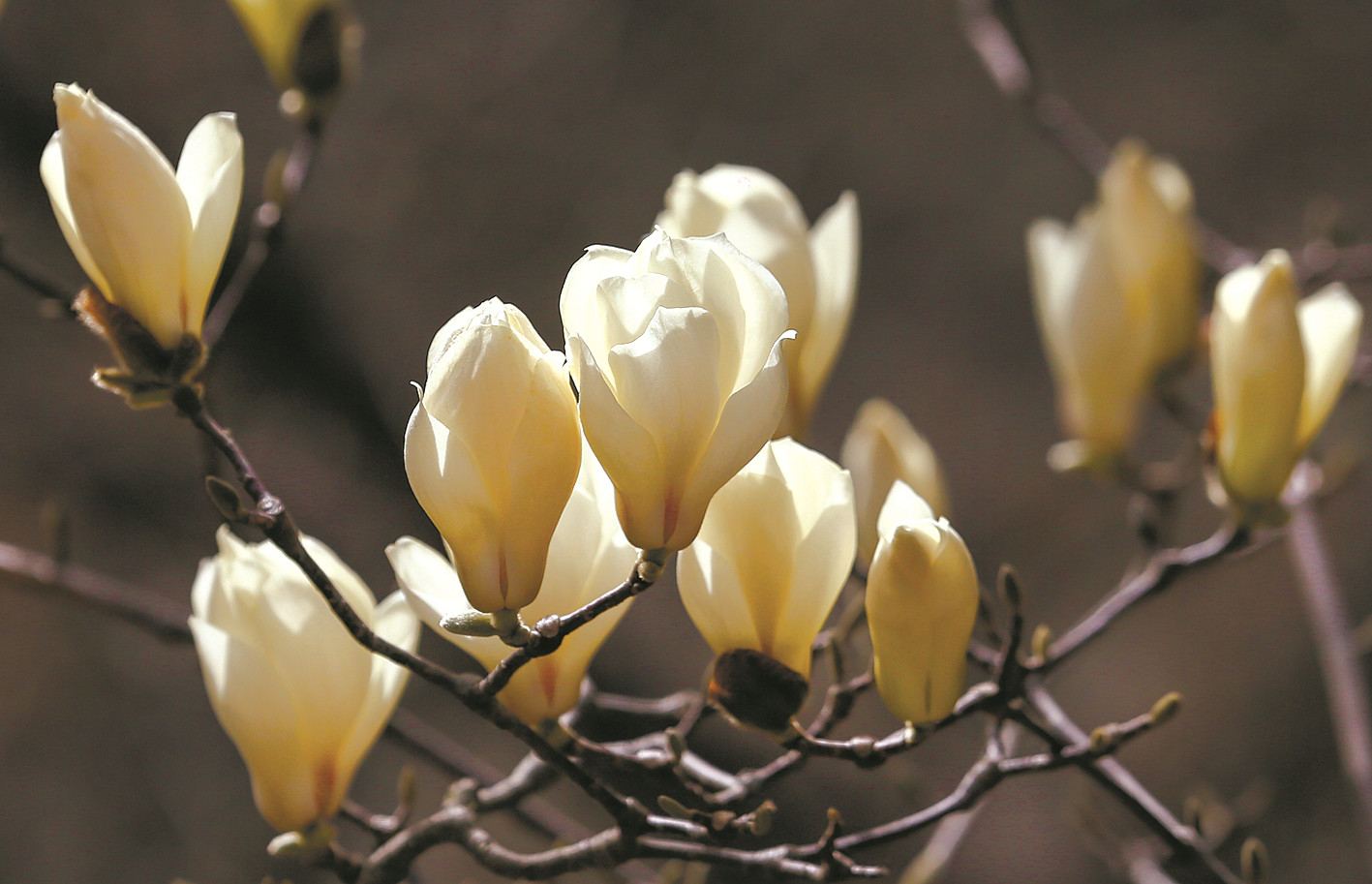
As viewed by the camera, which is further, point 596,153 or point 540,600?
point 596,153

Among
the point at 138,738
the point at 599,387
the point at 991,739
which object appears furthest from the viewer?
the point at 138,738

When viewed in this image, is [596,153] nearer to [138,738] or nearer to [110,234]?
[138,738]

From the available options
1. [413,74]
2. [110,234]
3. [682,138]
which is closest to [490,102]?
[413,74]

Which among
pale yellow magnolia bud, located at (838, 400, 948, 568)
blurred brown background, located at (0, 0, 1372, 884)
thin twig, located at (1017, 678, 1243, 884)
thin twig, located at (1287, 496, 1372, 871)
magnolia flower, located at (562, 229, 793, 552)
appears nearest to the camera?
magnolia flower, located at (562, 229, 793, 552)

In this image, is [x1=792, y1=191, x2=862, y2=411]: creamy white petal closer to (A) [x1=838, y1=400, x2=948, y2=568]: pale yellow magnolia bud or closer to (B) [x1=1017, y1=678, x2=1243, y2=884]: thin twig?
(A) [x1=838, y1=400, x2=948, y2=568]: pale yellow magnolia bud

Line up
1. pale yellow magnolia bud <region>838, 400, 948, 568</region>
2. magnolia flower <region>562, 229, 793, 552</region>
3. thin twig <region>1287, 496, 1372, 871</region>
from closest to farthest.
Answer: magnolia flower <region>562, 229, 793, 552</region> → pale yellow magnolia bud <region>838, 400, 948, 568</region> → thin twig <region>1287, 496, 1372, 871</region>

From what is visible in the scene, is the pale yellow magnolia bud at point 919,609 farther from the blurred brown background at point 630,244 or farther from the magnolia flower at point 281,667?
the blurred brown background at point 630,244

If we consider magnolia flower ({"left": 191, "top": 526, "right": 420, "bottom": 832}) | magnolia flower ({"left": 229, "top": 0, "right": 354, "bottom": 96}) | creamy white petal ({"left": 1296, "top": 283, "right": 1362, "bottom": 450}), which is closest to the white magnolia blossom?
magnolia flower ({"left": 191, "top": 526, "right": 420, "bottom": 832})

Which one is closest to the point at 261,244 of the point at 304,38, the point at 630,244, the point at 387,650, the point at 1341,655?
the point at 304,38
